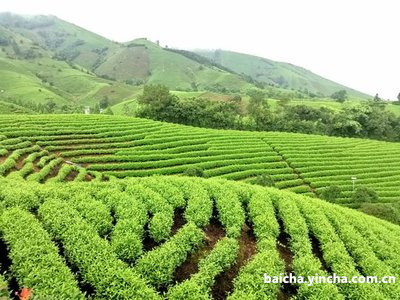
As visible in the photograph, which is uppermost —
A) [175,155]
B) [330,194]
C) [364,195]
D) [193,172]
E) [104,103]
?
[364,195]

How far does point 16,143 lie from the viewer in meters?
38.3

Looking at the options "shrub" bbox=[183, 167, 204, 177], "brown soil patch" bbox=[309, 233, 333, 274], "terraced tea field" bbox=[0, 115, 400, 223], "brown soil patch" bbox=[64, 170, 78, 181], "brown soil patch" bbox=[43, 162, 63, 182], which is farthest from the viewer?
"terraced tea field" bbox=[0, 115, 400, 223]

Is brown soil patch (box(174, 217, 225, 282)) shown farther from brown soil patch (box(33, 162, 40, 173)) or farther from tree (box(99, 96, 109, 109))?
tree (box(99, 96, 109, 109))

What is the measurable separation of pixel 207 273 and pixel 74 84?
17658 cm

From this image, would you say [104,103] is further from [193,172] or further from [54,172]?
[54,172]

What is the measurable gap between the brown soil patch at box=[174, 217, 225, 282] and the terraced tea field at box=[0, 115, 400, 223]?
19.8m

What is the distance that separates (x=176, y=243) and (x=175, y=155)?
31206 millimetres

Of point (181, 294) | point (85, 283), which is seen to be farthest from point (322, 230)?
point (85, 283)

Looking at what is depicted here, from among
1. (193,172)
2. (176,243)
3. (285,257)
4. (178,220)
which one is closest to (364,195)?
(193,172)

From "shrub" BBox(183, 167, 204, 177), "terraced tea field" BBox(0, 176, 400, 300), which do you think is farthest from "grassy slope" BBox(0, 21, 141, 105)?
"terraced tea field" BBox(0, 176, 400, 300)

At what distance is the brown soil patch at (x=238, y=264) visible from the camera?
12.0m

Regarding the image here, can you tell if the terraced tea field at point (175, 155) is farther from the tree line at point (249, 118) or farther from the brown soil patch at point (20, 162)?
the tree line at point (249, 118)

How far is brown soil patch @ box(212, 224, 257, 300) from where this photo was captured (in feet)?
39.5

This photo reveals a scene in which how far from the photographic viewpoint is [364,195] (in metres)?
38.8
